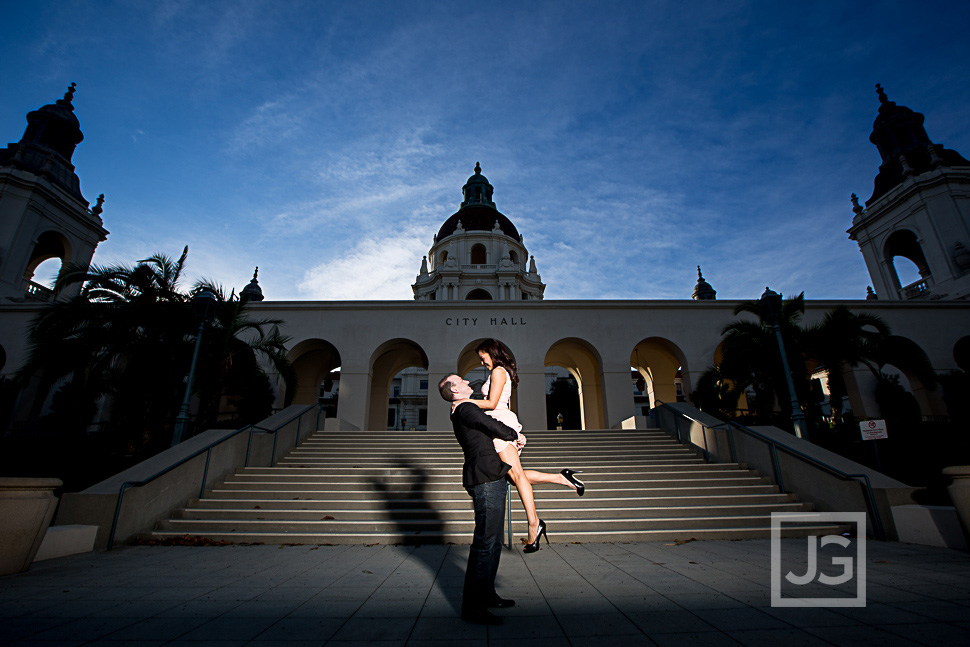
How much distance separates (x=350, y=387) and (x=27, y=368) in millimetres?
9468

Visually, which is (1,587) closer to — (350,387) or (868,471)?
(868,471)

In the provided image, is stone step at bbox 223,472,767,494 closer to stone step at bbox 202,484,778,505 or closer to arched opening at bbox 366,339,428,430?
stone step at bbox 202,484,778,505

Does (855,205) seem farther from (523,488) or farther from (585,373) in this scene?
(523,488)

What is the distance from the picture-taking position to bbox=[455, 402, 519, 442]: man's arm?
326 cm

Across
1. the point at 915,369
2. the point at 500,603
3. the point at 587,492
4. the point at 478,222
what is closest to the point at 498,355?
the point at 500,603

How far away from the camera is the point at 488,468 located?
3154 mm

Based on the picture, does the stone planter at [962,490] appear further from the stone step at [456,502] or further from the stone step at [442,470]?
the stone step at [442,470]

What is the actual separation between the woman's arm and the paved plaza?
1.53 meters

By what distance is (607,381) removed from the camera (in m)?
18.3

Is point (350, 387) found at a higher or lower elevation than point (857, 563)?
higher

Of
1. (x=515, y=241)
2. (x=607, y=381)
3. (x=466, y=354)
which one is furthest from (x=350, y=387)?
(x=515, y=241)

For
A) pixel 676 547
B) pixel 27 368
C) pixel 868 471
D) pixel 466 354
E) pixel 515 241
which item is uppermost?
pixel 515 241

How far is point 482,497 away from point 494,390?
0.87 metres

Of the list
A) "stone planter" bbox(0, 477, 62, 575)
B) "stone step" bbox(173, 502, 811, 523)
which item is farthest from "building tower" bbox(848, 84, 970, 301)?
"stone planter" bbox(0, 477, 62, 575)
